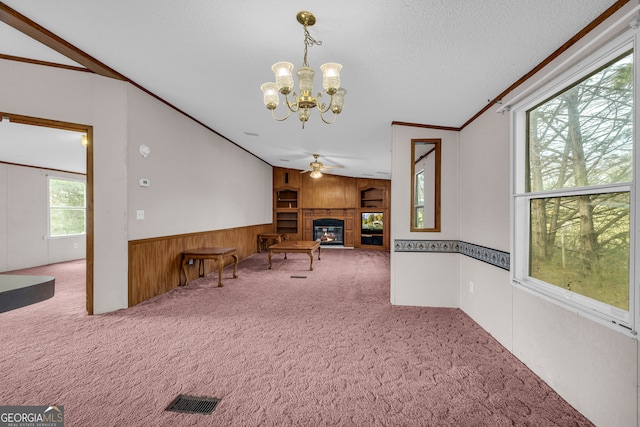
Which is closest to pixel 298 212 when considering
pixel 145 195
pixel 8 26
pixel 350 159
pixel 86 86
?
pixel 350 159

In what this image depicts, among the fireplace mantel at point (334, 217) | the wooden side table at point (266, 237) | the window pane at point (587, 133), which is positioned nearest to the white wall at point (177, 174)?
the wooden side table at point (266, 237)

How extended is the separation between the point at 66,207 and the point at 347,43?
26.4ft

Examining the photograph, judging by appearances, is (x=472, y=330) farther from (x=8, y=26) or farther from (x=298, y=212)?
(x=298, y=212)

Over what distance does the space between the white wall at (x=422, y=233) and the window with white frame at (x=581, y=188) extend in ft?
4.24

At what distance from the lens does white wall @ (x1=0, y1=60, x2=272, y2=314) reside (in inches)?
120

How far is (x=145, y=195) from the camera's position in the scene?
372 cm

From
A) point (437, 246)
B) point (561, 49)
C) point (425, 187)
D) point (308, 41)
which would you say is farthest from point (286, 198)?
point (561, 49)

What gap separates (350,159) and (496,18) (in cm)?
518

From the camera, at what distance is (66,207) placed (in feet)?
23.1

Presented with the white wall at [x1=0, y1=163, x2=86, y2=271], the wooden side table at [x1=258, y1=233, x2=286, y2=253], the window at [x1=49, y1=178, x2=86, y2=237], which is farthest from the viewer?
the wooden side table at [x1=258, y1=233, x2=286, y2=253]

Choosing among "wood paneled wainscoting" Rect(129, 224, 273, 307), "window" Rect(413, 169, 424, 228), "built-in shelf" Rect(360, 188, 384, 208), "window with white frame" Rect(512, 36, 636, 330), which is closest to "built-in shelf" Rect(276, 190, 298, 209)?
"built-in shelf" Rect(360, 188, 384, 208)

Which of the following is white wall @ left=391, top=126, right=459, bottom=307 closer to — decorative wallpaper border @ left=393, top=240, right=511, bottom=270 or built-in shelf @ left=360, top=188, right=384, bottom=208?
decorative wallpaper border @ left=393, top=240, right=511, bottom=270

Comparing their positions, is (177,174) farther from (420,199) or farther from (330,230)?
(330,230)

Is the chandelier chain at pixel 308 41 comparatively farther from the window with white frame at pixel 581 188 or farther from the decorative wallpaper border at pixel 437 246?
the decorative wallpaper border at pixel 437 246
